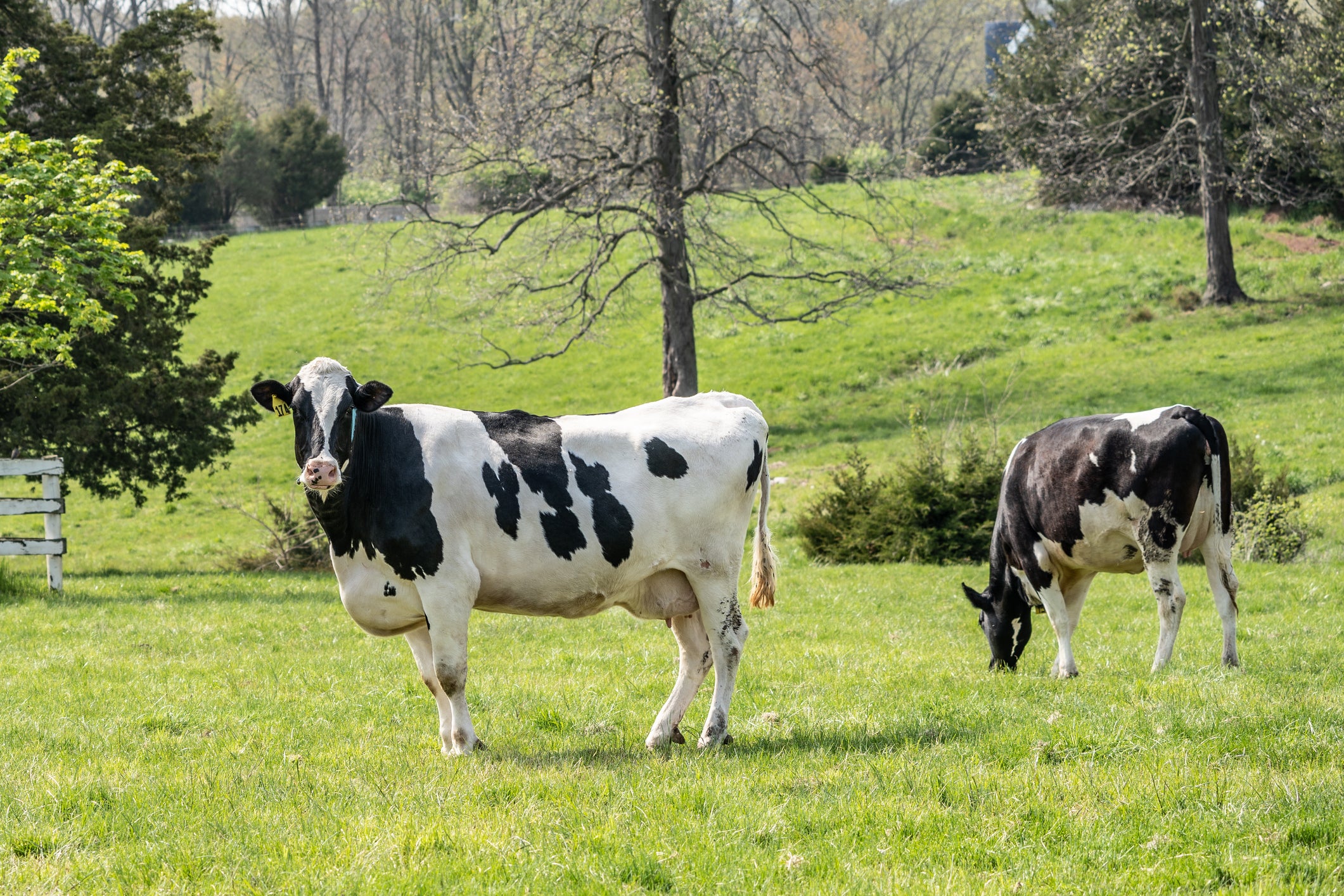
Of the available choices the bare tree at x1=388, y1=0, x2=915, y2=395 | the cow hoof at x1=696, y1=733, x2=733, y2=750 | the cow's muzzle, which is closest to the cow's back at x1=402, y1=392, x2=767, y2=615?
the cow's muzzle

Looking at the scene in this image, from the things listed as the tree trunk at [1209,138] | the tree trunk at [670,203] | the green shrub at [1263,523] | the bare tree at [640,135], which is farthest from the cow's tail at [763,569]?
the tree trunk at [1209,138]

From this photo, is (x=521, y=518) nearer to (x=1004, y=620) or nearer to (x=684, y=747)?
(x=684, y=747)

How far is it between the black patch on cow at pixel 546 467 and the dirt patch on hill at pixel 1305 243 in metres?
32.8

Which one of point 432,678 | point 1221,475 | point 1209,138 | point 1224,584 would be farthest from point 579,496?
point 1209,138

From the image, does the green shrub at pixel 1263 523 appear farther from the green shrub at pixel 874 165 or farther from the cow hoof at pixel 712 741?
the cow hoof at pixel 712 741

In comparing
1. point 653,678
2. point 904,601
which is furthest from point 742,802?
point 904,601

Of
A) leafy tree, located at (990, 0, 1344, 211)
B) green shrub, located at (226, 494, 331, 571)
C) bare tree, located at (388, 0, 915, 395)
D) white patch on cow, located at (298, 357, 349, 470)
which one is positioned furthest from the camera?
leafy tree, located at (990, 0, 1344, 211)

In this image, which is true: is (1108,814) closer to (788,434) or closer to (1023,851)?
(1023,851)

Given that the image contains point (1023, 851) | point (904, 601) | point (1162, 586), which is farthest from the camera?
point (904, 601)

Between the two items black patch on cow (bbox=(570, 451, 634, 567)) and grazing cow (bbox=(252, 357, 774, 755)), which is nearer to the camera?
grazing cow (bbox=(252, 357, 774, 755))

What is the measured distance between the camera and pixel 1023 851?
4746mm

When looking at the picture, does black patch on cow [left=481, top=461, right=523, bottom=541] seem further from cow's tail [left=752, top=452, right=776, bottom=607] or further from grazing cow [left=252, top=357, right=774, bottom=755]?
cow's tail [left=752, top=452, right=776, bottom=607]

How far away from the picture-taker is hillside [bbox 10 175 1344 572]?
24.5 m

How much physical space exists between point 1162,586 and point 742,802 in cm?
512
